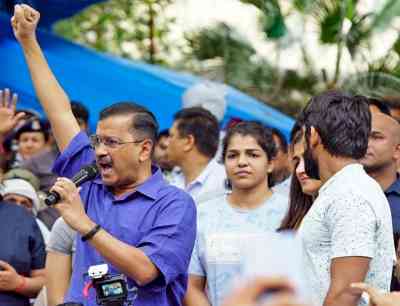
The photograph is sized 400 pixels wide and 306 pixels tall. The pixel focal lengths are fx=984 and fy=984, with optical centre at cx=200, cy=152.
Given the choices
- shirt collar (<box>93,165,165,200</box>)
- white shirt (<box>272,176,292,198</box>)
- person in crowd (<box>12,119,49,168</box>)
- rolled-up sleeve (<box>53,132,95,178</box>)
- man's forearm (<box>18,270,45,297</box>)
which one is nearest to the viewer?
shirt collar (<box>93,165,165,200</box>)

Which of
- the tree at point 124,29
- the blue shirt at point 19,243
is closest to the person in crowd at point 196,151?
the blue shirt at point 19,243

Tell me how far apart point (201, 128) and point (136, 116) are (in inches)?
101

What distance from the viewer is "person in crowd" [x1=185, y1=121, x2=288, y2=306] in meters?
4.97

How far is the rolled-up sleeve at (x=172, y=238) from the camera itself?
12.7 feet

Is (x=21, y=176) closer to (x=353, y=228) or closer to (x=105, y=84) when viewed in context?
(x=105, y=84)

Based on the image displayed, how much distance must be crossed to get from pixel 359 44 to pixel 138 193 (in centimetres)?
890

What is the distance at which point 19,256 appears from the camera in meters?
5.49

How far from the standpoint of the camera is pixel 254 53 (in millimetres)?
16812

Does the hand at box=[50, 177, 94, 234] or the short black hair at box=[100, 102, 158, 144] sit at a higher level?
the short black hair at box=[100, 102, 158, 144]

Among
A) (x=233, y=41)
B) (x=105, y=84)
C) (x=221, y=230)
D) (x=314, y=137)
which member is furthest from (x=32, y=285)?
(x=233, y=41)

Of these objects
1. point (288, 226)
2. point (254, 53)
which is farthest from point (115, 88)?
point (254, 53)

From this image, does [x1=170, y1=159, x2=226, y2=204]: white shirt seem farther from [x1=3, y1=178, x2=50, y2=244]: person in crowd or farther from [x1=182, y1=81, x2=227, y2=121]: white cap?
[x1=182, y1=81, x2=227, y2=121]: white cap

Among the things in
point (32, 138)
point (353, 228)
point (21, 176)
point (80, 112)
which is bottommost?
point (353, 228)

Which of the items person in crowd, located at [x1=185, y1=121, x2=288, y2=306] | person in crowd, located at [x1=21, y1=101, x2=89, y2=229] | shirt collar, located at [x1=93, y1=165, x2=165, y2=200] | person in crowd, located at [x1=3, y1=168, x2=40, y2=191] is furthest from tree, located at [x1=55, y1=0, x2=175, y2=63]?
shirt collar, located at [x1=93, y1=165, x2=165, y2=200]
